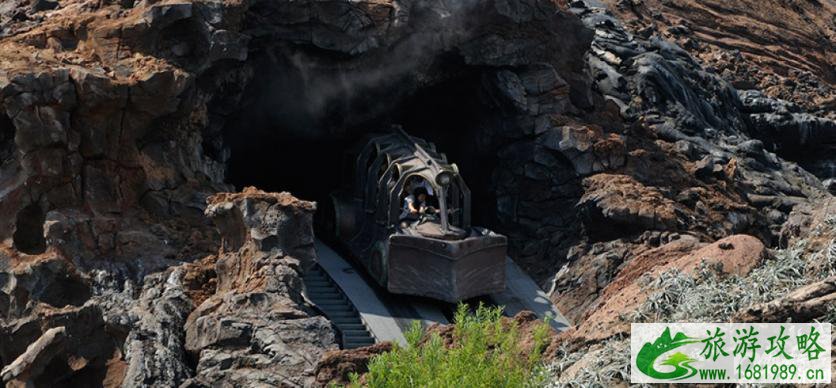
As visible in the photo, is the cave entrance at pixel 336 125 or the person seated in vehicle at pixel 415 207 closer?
the person seated in vehicle at pixel 415 207

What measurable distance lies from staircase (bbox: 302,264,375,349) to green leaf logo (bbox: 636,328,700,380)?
1006 cm

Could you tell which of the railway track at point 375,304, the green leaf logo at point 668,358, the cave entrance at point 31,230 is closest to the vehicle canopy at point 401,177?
the railway track at point 375,304

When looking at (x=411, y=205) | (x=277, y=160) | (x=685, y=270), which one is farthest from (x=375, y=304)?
(x=685, y=270)

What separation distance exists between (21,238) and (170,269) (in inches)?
121

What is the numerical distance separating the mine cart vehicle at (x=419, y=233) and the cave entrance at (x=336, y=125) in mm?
1917

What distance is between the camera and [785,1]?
5728 centimetres

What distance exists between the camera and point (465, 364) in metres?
18.6

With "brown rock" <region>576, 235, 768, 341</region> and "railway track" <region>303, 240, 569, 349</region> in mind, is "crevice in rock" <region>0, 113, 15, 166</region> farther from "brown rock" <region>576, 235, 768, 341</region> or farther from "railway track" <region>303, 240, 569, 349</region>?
"brown rock" <region>576, 235, 768, 341</region>

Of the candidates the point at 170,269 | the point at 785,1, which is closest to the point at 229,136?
the point at 170,269

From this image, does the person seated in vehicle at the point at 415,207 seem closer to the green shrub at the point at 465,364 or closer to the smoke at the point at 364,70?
the smoke at the point at 364,70

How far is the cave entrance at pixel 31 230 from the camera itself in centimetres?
2836

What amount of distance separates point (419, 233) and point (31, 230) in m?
7.53

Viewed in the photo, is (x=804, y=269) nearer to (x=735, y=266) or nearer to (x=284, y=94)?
(x=735, y=266)

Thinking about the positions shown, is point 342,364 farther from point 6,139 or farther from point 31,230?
point 6,139
